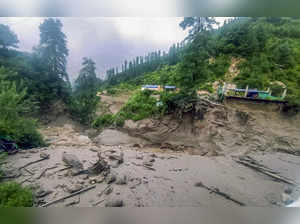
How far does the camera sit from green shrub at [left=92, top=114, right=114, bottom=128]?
7.15ft

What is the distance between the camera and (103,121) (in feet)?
7.52

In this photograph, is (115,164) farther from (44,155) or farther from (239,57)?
(239,57)

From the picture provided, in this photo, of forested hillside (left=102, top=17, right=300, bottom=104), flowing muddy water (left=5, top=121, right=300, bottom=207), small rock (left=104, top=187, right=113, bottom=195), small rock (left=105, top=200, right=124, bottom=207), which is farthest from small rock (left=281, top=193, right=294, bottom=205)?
small rock (left=104, top=187, right=113, bottom=195)

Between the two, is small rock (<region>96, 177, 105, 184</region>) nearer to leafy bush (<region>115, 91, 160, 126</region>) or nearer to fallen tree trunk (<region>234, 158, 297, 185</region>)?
leafy bush (<region>115, 91, 160, 126</region>)

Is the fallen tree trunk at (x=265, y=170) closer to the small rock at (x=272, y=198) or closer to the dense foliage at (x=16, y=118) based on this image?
the small rock at (x=272, y=198)

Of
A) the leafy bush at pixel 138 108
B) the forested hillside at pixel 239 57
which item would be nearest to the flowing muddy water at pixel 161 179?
the leafy bush at pixel 138 108

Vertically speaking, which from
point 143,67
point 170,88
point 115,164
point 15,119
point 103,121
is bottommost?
point 115,164

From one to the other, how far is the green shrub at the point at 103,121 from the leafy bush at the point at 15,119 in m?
0.90

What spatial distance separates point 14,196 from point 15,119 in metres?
1.01

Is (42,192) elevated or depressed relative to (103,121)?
depressed

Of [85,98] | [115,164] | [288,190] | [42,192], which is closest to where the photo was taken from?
[42,192]

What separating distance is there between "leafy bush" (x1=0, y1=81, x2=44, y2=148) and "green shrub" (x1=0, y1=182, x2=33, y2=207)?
831 millimetres

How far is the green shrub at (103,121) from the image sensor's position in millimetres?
2178

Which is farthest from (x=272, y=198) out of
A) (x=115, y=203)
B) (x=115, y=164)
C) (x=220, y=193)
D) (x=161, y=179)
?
(x=115, y=164)
